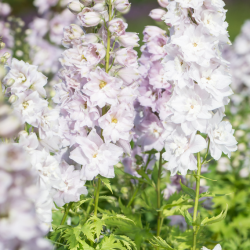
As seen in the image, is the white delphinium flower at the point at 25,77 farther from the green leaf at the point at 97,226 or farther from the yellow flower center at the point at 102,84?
the green leaf at the point at 97,226

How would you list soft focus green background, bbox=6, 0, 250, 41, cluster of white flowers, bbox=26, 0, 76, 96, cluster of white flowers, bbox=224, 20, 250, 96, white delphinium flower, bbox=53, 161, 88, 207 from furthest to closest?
1. soft focus green background, bbox=6, 0, 250, 41
2. cluster of white flowers, bbox=224, 20, 250, 96
3. cluster of white flowers, bbox=26, 0, 76, 96
4. white delphinium flower, bbox=53, 161, 88, 207

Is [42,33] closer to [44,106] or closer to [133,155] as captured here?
[133,155]

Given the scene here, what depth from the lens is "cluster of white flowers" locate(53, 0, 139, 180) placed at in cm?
Answer: 181

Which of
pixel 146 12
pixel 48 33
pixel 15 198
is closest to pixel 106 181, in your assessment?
pixel 15 198

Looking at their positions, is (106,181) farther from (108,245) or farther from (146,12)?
(146,12)

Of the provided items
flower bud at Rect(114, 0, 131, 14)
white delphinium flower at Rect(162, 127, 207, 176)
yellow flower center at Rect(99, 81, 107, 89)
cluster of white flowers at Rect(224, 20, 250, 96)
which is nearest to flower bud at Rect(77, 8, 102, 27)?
flower bud at Rect(114, 0, 131, 14)

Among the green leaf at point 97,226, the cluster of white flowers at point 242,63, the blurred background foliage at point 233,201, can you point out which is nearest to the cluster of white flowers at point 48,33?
the blurred background foliage at point 233,201

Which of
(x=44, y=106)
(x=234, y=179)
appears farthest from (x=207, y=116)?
(x=234, y=179)

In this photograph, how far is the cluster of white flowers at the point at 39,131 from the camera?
61.8 inches

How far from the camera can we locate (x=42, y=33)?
425 cm

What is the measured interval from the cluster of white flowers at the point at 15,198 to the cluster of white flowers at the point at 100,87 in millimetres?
981

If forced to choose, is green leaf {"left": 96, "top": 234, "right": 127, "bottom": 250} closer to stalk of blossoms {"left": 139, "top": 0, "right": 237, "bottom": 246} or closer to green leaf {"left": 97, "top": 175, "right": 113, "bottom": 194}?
green leaf {"left": 97, "top": 175, "right": 113, "bottom": 194}

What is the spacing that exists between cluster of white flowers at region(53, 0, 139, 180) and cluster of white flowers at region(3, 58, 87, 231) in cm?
11

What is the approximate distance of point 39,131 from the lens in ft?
5.73
